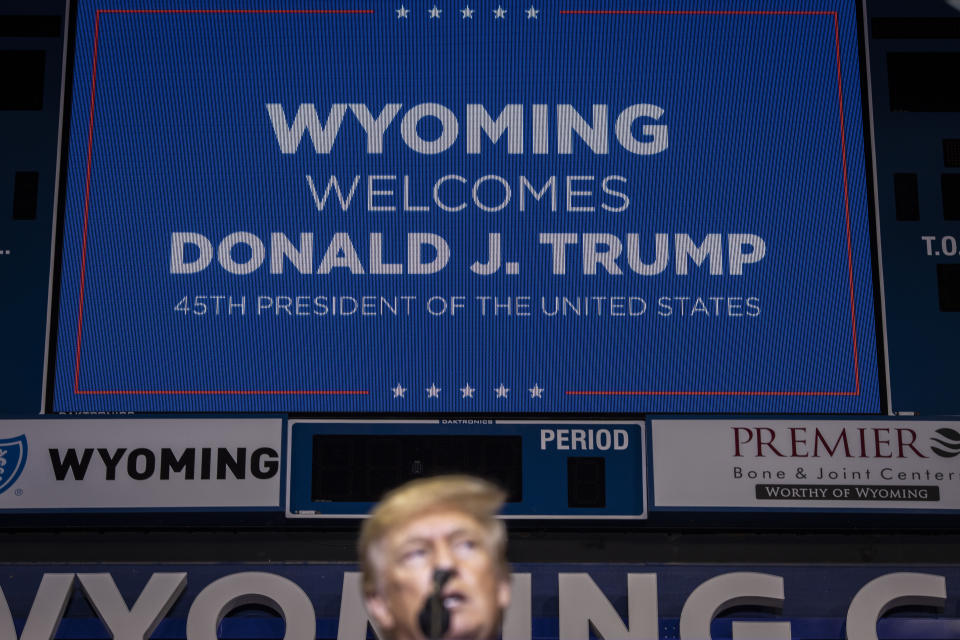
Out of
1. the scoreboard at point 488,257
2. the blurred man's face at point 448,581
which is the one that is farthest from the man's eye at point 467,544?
the scoreboard at point 488,257

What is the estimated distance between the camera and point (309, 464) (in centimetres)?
563

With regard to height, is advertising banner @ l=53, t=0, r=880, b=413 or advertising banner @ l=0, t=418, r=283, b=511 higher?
advertising banner @ l=53, t=0, r=880, b=413

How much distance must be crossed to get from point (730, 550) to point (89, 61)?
12.1ft

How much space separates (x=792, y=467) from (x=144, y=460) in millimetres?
2814

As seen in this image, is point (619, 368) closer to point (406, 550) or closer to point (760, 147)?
point (760, 147)

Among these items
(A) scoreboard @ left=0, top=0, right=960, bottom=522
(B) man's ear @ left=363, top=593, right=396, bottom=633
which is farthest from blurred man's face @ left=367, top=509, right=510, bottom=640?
(A) scoreboard @ left=0, top=0, right=960, bottom=522

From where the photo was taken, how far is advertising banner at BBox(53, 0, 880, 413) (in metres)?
5.66

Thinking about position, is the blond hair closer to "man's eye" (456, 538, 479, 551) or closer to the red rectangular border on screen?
"man's eye" (456, 538, 479, 551)

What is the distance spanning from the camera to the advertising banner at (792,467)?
18.4 ft

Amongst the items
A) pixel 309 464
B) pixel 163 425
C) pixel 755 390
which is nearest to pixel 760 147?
pixel 755 390

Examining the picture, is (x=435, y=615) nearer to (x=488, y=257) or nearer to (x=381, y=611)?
(x=381, y=611)

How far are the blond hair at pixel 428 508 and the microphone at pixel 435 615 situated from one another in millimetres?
74

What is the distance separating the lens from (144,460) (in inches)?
221

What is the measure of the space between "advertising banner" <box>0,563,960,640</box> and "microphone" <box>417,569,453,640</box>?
14.3 ft
